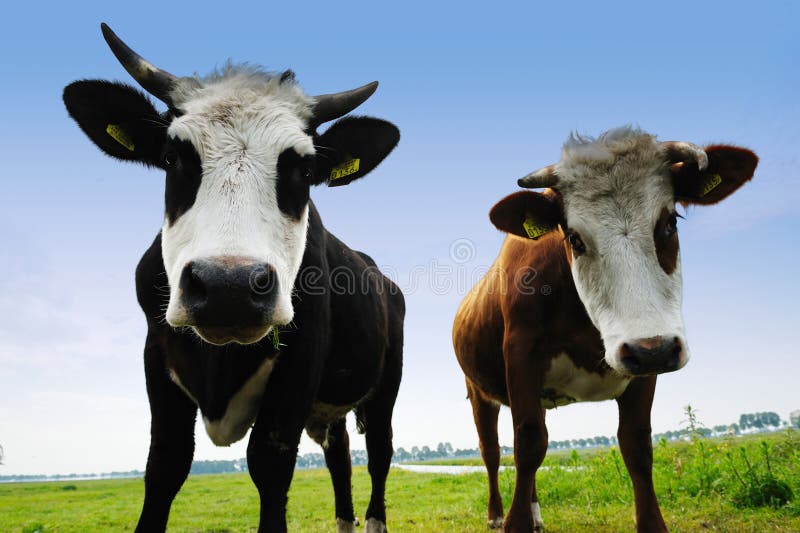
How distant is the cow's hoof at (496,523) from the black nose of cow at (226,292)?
202 inches

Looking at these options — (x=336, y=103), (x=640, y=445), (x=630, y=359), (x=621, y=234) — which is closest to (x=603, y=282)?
(x=621, y=234)

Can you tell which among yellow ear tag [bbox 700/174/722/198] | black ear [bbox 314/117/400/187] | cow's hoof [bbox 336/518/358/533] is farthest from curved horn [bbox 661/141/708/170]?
cow's hoof [bbox 336/518/358/533]

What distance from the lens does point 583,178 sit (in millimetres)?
4879

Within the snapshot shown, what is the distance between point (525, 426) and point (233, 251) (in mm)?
2977

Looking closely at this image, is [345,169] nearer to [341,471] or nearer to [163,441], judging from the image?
[163,441]

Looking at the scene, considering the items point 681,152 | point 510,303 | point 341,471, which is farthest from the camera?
point 341,471

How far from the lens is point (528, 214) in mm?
5195

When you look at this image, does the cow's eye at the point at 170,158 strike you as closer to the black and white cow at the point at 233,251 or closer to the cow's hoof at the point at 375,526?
the black and white cow at the point at 233,251

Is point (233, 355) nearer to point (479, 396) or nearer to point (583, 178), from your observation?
point (583, 178)

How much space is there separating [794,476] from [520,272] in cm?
373

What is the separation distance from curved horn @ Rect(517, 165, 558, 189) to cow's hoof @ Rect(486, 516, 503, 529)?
13.1 feet

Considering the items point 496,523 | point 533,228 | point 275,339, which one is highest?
point 533,228

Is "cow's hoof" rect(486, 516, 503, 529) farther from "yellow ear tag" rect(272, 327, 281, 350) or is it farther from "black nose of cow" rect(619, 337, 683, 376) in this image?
"yellow ear tag" rect(272, 327, 281, 350)

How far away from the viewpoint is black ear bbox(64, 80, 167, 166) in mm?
4039
